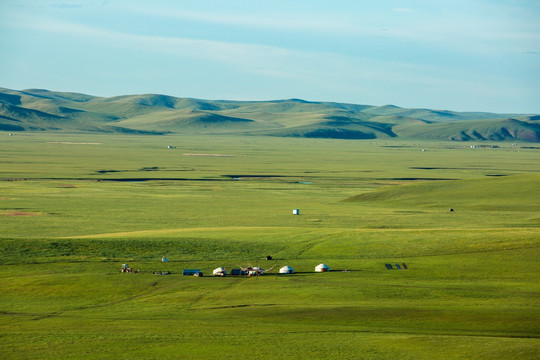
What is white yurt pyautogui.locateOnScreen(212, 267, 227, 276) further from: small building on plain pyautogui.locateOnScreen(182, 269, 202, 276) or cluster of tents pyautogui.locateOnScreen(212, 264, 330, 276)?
small building on plain pyautogui.locateOnScreen(182, 269, 202, 276)

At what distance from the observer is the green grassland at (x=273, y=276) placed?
41.9 m

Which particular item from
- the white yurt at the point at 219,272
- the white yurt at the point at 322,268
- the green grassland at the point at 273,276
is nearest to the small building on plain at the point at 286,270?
the green grassland at the point at 273,276

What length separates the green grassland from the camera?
41.9 metres

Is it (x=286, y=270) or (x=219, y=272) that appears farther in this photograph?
(x=286, y=270)

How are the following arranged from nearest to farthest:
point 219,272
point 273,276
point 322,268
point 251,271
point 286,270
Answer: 1. point 273,276
2. point 219,272
3. point 251,271
4. point 286,270
5. point 322,268

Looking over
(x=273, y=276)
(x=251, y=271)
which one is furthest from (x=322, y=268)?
(x=251, y=271)

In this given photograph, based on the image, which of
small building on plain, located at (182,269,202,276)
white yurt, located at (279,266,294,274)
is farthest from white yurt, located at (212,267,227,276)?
white yurt, located at (279,266,294,274)

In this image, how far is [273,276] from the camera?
198 ft

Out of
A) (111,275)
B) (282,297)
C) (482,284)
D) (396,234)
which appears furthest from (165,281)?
(396,234)

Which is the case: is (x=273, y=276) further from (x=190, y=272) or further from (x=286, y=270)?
(x=190, y=272)

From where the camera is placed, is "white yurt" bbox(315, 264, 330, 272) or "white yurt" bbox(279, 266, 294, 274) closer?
"white yurt" bbox(279, 266, 294, 274)

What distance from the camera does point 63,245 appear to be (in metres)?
70.2

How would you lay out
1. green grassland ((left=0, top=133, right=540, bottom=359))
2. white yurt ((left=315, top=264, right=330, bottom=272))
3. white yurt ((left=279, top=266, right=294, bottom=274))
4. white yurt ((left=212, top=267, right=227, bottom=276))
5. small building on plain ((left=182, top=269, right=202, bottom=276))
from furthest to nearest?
white yurt ((left=315, top=264, right=330, bottom=272))
white yurt ((left=279, top=266, right=294, bottom=274))
white yurt ((left=212, top=267, right=227, bottom=276))
small building on plain ((left=182, top=269, right=202, bottom=276))
green grassland ((left=0, top=133, right=540, bottom=359))

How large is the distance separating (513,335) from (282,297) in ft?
55.5
